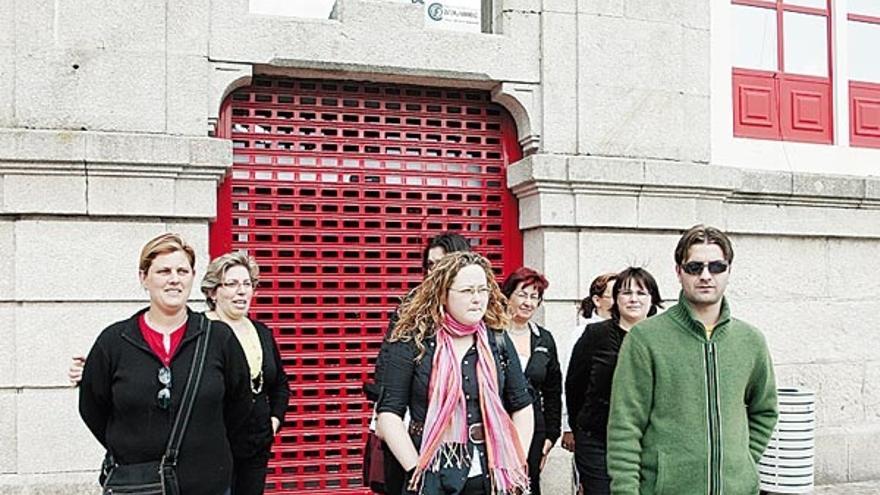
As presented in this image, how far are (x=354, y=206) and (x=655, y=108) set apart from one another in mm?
2351

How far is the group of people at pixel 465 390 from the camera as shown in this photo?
342 cm

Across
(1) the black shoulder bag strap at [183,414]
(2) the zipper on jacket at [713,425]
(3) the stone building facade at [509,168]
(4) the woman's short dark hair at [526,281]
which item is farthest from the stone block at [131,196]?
(2) the zipper on jacket at [713,425]

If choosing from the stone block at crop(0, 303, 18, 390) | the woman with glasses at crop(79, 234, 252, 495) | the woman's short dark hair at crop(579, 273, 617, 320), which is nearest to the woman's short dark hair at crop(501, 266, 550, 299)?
the woman's short dark hair at crop(579, 273, 617, 320)

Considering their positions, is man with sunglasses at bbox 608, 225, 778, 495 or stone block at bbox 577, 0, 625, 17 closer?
man with sunglasses at bbox 608, 225, 778, 495

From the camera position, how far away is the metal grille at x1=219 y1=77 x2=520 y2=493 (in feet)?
20.4

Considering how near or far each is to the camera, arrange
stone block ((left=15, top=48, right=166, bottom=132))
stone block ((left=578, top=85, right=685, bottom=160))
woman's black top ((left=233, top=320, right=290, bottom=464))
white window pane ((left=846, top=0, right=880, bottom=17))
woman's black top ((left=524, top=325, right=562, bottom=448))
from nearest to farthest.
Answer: woman's black top ((left=233, top=320, right=290, bottom=464)) → woman's black top ((left=524, top=325, right=562, bottom=448)) → stone block ((left=15, top=48, right=166, bottom=132)) → stone block ((left=578, top=85, right=685, bottom=160)) → white window pane ((left=846, top=0, right=880, bottom=17))

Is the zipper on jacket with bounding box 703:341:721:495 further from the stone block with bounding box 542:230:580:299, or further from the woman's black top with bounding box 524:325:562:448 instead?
the stone block with bounding box 542:230:580:299

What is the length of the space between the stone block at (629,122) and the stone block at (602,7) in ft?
1.77

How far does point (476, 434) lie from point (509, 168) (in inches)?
128

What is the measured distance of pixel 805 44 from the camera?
25.8ft

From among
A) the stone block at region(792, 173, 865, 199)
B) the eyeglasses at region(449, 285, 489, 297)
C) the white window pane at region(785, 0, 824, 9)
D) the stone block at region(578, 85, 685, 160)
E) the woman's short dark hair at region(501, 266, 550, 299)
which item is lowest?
the eyeglasses at region(449, 285, 489, 297)

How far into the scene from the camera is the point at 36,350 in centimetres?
555

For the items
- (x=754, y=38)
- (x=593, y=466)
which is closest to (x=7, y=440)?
(x=593, y=466)

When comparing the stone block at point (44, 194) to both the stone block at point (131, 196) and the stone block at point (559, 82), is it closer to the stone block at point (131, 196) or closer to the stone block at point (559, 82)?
the stone block at point (131, 196)
